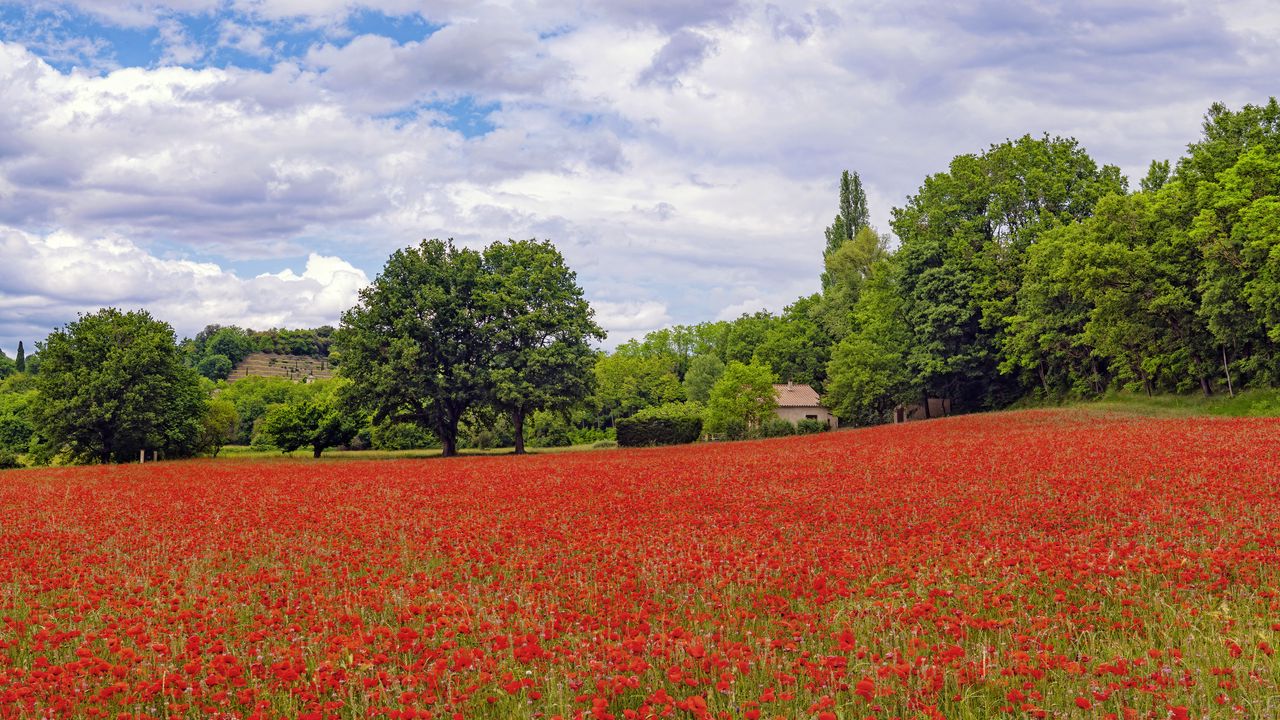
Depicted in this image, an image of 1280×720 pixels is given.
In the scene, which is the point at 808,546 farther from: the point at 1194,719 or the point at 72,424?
the point at 72,424

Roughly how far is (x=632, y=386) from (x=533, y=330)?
59.8m

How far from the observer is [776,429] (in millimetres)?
62781

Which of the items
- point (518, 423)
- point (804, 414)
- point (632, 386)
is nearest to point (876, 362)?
point (804, 414)

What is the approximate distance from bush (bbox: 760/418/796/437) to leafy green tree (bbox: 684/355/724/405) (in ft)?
140

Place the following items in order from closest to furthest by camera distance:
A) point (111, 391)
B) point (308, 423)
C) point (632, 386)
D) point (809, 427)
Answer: point (111, 391) < point (308, 423) < point (809, 427) < point (632, 386)

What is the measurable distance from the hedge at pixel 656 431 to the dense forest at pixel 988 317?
67.8 inches

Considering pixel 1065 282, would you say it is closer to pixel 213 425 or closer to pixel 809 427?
pixel 809 427

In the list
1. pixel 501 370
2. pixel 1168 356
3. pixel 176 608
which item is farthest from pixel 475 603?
pixel 1168 356

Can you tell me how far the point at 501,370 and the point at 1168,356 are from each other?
136 ft

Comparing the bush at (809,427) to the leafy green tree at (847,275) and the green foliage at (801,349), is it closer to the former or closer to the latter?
the leafy green tree at (847,275)

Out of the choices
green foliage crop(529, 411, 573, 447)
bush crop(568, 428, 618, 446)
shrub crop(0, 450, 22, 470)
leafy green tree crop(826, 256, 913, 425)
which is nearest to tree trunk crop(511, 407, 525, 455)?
leafy green tree crop(826, 256, 913, 425)

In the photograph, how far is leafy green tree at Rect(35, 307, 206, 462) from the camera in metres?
48.6

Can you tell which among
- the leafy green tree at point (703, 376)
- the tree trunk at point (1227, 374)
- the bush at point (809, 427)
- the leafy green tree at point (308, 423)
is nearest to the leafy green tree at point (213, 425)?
the leafy green tree at point (308, 423)

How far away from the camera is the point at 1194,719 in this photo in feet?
16.4
